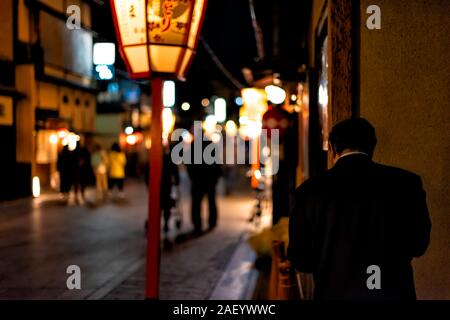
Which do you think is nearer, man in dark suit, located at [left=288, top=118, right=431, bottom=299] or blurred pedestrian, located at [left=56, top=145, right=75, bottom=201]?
man in dark suit, located at [left=288, top=118, right=431, bottom=299]

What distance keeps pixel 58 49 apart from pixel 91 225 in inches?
522

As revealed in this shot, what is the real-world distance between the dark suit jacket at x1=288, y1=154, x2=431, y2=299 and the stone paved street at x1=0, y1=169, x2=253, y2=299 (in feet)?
17.6

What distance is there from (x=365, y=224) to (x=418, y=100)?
2291 mm

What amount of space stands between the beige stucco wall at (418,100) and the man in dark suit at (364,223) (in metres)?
1.81

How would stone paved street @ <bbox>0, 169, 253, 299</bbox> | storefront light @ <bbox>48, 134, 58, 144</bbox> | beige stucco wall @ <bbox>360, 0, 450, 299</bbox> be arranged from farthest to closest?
1. storefront light @ <bbox>48, 134, 58, 144</bbox>
2. stone paved street @ <bbox>0, 169, 253, 299</bbox>
3. beige stucco wall @ <bbox>360, 0, 450, 299</bbox>

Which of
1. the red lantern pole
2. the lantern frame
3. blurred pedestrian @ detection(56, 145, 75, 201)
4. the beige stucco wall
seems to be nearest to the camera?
the beige stucco wall

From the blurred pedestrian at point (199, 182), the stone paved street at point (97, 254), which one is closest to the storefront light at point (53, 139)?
the stone paved street at point (97, 254)

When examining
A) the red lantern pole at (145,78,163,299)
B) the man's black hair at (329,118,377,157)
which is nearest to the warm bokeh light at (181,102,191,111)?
the red lantern pole at (145,78,163,299)

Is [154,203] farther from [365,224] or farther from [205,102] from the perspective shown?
[205,102]

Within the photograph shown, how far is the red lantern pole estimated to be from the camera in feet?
19.0

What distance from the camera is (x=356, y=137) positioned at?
3.54 metres

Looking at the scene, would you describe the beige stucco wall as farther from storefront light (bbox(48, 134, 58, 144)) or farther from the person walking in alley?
storefront light (bbox(48, 134, 58, 144))

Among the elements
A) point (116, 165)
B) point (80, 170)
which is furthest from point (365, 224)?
point (116, 165)

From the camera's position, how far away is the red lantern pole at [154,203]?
5.78 m
